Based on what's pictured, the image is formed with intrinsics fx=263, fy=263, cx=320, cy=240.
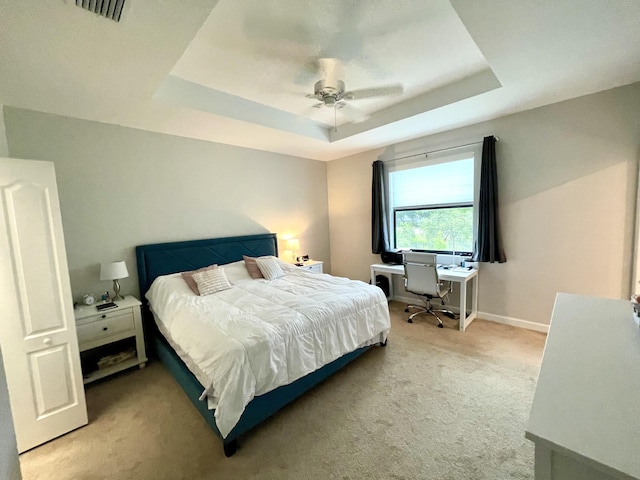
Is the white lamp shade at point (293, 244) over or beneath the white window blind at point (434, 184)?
beneath

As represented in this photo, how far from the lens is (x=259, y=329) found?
6.14 feet

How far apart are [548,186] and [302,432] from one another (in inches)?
139

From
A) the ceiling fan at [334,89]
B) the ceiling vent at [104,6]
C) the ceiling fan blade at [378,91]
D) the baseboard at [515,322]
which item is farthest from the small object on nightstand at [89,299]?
the baseboard at [515,322]

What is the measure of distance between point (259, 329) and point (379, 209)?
305cm

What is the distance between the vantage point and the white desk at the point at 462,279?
3.22 metres

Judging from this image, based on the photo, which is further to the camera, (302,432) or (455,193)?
(455,193)

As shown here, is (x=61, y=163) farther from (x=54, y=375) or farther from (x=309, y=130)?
(x=309, y=130)

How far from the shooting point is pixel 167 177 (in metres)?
3.25

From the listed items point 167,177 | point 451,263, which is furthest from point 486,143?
point 167,177

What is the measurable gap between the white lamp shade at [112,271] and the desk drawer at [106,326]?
367 millimetres

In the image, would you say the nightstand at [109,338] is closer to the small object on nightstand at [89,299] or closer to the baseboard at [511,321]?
the small object on nightstand at [89,299]

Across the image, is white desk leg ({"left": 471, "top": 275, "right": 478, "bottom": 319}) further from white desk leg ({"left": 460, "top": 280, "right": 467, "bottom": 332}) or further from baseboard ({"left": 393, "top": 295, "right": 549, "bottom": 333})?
white desk leg ({"left": 460, "top": 280, "right": 467, "bottom": 332})

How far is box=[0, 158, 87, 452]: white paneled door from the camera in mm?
1659

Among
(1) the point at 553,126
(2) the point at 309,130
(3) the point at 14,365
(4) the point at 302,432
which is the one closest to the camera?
(3) the point at 14,365
